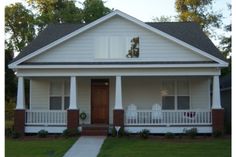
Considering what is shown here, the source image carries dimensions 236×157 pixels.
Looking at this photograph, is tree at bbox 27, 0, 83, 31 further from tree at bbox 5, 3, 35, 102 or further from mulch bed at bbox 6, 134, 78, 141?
mulch bed at bbox 6, 134, 78, 141

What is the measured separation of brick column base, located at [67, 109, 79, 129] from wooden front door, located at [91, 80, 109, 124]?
260 centimetres

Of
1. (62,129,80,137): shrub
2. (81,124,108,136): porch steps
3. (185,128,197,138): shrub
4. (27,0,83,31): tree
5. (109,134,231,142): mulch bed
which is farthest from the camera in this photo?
(27,0,83,31): tree

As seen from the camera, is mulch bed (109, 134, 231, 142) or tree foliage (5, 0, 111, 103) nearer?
mulch bed (109, 134, 231, 142)

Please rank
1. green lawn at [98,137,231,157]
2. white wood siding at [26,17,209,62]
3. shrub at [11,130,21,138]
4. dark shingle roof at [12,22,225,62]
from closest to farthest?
green lawn at [98,137,231,157], shrub at [11,130,21,138], white wood siding at [26,17,209,62], dark shingle roof at [12,22,225,62]

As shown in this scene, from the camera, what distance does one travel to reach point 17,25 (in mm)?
39906

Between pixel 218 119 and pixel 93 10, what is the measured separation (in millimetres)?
22797

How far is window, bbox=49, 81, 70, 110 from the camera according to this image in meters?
22.2

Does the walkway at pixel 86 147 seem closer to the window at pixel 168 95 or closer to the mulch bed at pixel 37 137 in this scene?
the mulch bed at pixel 37 137

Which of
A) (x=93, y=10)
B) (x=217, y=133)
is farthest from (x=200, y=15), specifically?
(x=217, y=133)

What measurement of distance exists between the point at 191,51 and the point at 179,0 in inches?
820

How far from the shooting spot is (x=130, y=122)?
785 inches

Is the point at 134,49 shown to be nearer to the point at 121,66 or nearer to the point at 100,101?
the point at 121,66

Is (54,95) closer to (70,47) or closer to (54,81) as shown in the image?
(54,81)

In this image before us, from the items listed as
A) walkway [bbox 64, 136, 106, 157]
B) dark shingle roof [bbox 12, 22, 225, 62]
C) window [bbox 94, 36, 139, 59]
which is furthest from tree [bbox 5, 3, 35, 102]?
walkway [bbox 64, 136, 106, 157]
